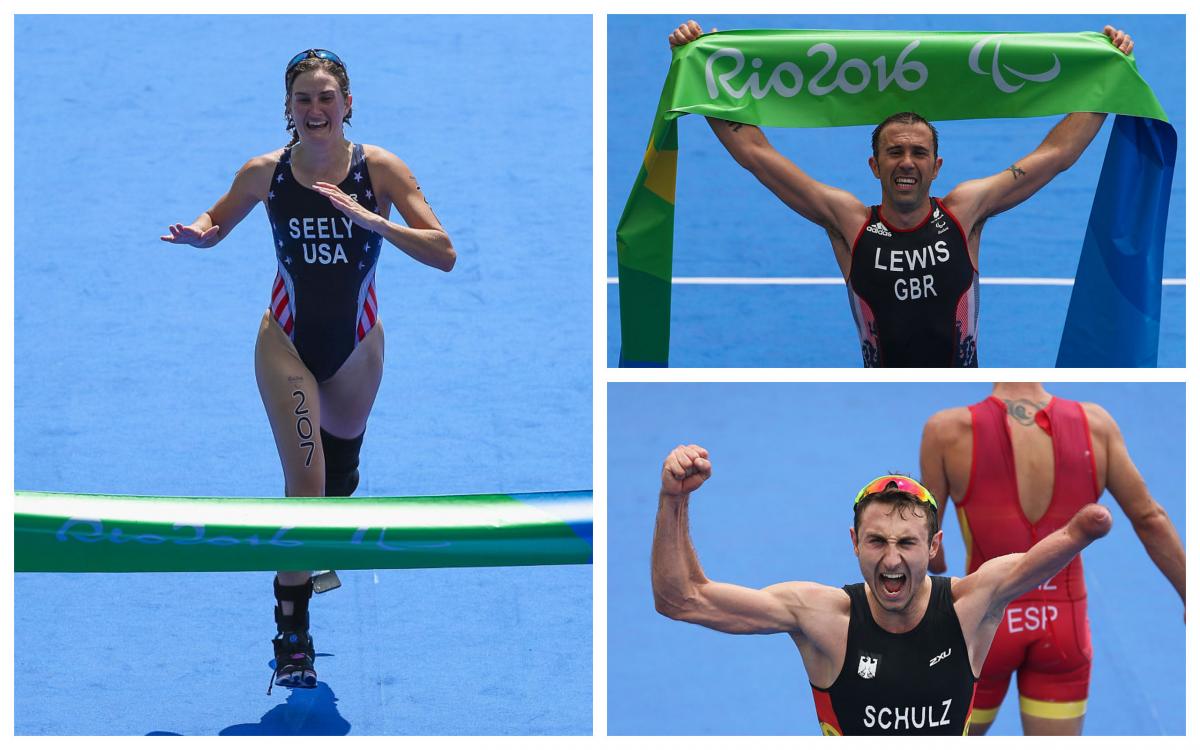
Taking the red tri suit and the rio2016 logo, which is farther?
the rio2016 logo

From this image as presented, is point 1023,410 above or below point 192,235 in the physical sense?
below

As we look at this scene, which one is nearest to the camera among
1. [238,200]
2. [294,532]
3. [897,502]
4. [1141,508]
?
[897,502]

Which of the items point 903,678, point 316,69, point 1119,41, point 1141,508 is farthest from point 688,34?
point 903,678

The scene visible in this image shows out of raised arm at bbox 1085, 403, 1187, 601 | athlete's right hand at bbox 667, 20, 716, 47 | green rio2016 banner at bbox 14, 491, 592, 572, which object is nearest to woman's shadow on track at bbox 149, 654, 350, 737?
green rio2016 banner at bbox 14, 491, 592, 572

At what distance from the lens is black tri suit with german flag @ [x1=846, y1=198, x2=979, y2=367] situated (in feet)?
20.5

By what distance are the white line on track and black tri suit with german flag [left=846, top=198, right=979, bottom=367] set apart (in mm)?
4038

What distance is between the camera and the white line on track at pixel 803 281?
1038cm

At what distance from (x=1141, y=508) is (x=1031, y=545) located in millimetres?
405

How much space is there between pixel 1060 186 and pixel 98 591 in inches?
256

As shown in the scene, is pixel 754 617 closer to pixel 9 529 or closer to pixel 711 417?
pixel 9 529

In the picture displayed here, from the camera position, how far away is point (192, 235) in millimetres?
6336

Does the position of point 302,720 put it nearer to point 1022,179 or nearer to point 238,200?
point 238,200

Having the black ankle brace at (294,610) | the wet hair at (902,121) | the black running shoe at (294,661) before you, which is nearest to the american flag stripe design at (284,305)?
the black ankle brace at (294,610)

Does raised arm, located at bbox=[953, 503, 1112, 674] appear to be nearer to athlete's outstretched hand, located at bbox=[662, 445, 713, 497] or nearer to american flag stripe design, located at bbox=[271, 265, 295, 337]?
athlete's outstretched hand, located at bbox=[662, 445, 713, 497]
